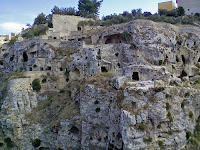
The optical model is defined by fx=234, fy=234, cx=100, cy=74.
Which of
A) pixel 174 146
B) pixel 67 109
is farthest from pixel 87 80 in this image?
pixel 174 146

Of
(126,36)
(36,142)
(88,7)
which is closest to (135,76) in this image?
(126,36)

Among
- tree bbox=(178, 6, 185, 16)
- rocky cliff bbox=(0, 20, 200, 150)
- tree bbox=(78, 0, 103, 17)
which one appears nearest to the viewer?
rocky cliff bbox=(0, 20, 200, 150)

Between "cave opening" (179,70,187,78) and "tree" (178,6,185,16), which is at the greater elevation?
"tree" (178,6,185,16)

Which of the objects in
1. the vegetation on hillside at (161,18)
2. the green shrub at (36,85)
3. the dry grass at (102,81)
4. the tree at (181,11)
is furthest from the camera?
the tree at (181,11)

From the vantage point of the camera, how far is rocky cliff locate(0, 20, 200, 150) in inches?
977

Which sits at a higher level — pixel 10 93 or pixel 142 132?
pixel 10 93

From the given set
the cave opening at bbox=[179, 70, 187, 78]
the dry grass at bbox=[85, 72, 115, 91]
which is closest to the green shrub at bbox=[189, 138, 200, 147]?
the dry grass at bbox=[85, 72, 115, 91]

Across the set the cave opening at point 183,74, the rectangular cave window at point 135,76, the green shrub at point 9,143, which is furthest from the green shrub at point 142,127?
the green shrub at point 9,143

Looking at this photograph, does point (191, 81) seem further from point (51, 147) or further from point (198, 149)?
point (51, 147)

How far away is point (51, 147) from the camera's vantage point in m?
28.8

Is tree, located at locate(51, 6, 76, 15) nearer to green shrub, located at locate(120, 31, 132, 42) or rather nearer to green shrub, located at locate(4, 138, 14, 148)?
green shrub, located at locate(120, 31, 132, 42)

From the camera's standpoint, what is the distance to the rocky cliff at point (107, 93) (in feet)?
81.5

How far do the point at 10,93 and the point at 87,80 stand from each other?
34.1 ft

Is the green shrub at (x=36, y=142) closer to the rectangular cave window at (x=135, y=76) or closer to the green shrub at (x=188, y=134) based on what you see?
the rectangular cave window at (x=135, y=76)
